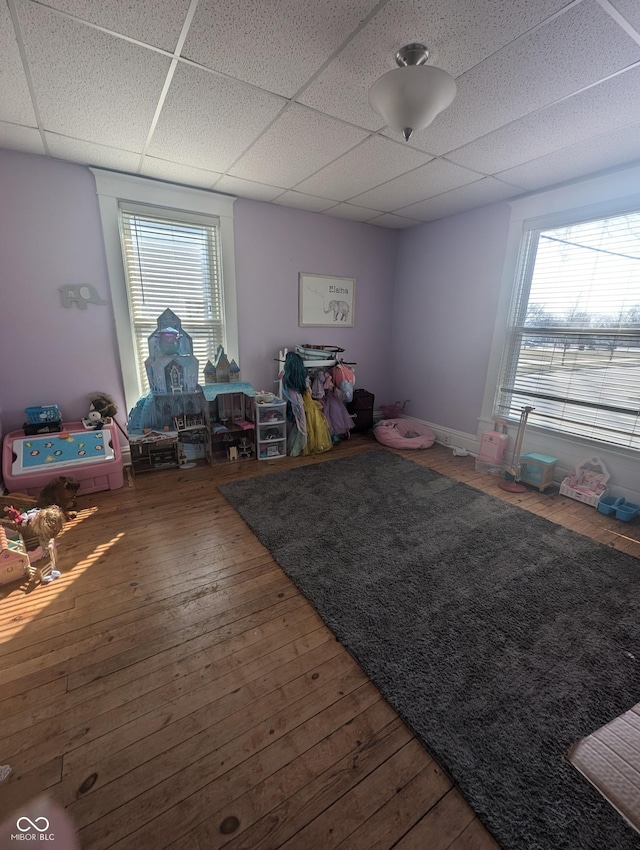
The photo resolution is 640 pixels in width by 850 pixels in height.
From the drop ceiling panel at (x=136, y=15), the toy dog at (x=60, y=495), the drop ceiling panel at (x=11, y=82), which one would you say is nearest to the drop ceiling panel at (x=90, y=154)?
the drop ceiling panel at (x=11, y=82)

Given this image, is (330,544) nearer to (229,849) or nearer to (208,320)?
(229,849)

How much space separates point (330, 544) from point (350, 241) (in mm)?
3523

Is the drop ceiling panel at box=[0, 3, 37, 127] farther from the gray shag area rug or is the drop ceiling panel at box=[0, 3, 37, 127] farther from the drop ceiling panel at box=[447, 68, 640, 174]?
the gray shag area rug

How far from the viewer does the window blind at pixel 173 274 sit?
10.1 feet

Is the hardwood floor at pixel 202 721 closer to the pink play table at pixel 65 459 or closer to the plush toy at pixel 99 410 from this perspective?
the pink play table at pixel 65 459

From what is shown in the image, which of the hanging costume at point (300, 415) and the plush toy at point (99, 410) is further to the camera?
the hanging costume at point (300, 415)

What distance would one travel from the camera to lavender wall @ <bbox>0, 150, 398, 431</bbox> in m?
2.63

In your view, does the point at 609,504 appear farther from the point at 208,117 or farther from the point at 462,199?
the point at 208,117

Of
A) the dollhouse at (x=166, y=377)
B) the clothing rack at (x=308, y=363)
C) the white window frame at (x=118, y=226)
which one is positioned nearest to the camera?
the white window frame at (x=118, y=226)

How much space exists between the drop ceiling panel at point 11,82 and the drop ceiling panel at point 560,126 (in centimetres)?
241

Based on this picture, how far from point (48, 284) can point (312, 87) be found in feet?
7.96

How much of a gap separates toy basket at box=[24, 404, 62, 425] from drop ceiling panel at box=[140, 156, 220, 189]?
2.07 metres

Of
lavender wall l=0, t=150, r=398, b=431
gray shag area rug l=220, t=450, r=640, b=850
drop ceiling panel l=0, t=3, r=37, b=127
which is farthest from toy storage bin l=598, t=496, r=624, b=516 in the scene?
drop ceiling panel l=0, t=3, r=37, b=127

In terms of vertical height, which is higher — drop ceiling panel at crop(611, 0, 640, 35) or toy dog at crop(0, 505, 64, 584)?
drop ceiling panel at crop(611, 0, 640, 35)
